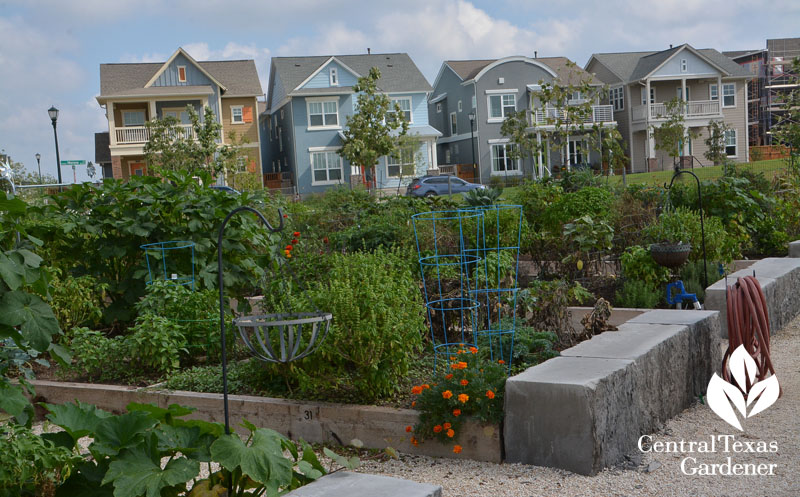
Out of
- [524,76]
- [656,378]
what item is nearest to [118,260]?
[656,378]

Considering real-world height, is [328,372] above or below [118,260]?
below

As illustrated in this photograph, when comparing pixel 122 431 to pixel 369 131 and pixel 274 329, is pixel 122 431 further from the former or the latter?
pixel 369 131

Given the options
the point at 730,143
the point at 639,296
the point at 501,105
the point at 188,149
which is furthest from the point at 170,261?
the point at 730,143

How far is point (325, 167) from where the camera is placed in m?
39.9

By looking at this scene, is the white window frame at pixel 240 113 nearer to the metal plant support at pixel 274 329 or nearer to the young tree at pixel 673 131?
the young tree at pixel 673 131

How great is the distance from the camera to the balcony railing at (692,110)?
141 ft

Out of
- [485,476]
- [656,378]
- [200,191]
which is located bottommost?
[485,476]

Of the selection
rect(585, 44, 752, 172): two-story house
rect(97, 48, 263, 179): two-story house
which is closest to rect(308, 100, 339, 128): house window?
rect(97, 48, 263, 179): two-story house

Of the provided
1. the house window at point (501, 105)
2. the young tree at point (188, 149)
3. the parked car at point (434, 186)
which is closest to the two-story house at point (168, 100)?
the young tree at point (188, 149)

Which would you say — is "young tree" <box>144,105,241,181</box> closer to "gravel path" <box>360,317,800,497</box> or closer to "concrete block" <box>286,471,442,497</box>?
"gravel path" <box>360,317,800,497</box>

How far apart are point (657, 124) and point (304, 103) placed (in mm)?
20380

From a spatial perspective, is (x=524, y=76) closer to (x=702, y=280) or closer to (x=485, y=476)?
(x=702, y=280)

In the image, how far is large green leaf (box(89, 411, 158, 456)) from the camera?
3.09 meters

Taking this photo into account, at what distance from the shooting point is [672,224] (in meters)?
9.04
